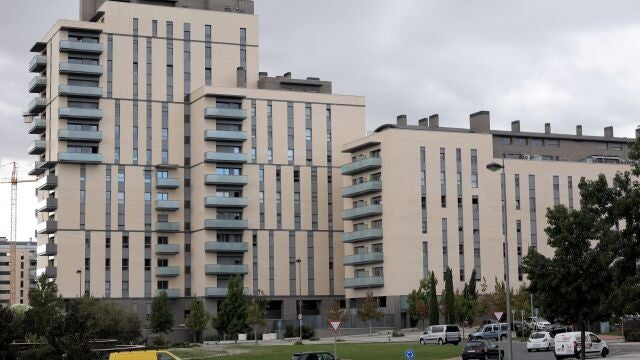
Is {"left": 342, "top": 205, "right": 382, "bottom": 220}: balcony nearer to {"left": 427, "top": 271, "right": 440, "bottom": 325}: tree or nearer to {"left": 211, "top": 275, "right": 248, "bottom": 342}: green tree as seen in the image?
{"left": 427, "top": 271, "right": 440, "bottom": 325}: tree

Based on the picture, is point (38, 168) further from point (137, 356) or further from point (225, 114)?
point (137, 356)

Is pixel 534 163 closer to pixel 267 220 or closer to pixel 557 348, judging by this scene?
pixel 267 220

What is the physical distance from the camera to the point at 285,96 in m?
148

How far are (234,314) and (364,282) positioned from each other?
22479 millimetres

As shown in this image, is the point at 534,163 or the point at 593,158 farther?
the point at 593,158

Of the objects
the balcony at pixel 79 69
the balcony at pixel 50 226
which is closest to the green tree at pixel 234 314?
the balcony at pixel 50 226

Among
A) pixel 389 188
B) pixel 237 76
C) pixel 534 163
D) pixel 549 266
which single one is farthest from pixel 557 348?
pixel 237 76

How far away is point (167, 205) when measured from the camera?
465ft

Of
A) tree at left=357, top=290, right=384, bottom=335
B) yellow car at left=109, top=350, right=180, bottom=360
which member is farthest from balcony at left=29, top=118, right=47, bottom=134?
yellow car at left=109, top=350, right=180, bottom=360

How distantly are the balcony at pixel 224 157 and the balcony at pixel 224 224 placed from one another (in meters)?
8.52

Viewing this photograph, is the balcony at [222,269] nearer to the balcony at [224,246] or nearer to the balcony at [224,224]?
the balcony at [224,246]

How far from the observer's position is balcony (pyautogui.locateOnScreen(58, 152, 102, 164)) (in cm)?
13738

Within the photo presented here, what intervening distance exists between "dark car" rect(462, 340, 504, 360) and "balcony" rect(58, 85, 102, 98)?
8601 cm

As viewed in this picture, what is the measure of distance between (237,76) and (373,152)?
24.4 meters
